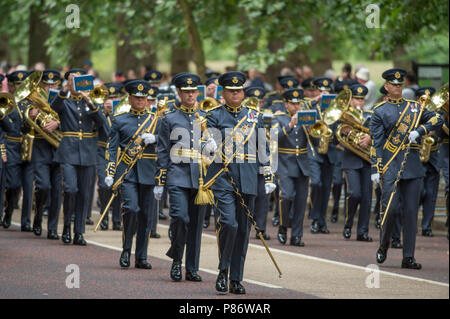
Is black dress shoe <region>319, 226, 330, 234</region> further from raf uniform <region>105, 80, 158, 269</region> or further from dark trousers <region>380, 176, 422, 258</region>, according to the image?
raf uniform <region>105, 80, 158, 269</region>

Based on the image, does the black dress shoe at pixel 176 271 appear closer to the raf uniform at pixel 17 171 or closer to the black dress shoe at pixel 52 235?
the black dress shoe at pixel 52 235

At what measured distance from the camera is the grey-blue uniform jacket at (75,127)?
16.1 metres

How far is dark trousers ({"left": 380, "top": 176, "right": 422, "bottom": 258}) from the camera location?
13867 mm

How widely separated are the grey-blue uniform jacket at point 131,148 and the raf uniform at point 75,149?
1.68 metres

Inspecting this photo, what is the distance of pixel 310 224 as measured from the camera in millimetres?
21203

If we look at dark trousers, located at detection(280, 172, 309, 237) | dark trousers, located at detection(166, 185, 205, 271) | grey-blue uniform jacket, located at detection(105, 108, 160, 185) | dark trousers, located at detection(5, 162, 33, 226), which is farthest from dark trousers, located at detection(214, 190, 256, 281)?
dark trousers, located at detection(5, 162, 33, 226)

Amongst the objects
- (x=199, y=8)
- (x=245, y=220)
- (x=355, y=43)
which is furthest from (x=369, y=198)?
(x=355, y=43)

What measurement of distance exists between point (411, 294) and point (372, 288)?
50 cm

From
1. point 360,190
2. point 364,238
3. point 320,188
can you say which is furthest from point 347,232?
point 320,188

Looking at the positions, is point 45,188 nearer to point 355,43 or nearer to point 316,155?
point 316,155

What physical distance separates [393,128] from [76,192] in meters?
4.83

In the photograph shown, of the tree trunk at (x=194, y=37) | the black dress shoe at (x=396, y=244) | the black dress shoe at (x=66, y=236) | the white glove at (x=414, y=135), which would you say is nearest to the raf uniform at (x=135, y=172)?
the black dress shoe at (x=66, y=236)

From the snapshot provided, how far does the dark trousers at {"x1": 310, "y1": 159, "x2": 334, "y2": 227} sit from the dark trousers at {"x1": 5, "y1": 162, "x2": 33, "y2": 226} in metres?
4.64

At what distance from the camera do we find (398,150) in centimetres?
1379
